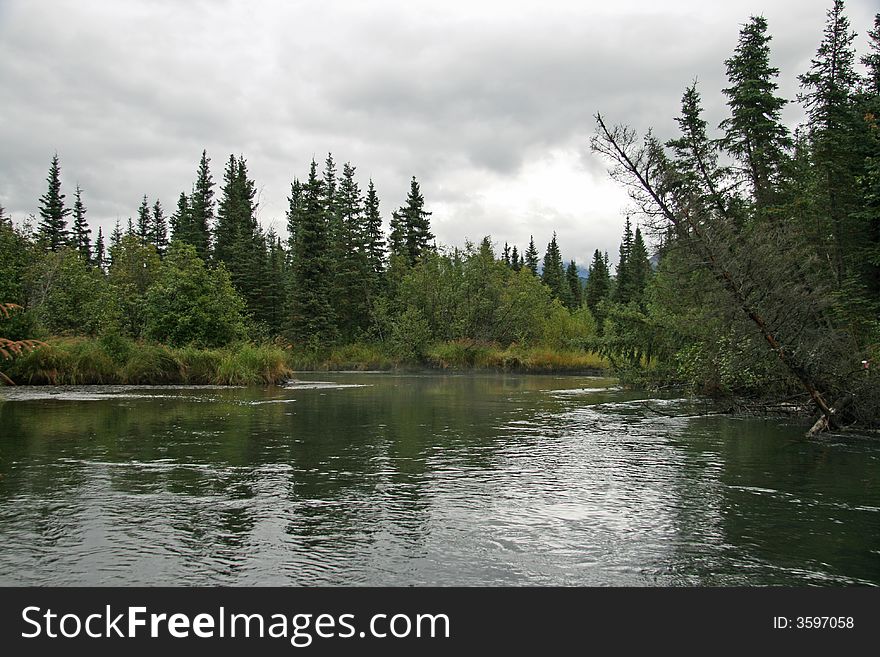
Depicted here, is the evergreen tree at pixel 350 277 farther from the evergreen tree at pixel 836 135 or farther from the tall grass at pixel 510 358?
the evergreen tree at pixel 836 135

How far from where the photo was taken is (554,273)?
340 feet

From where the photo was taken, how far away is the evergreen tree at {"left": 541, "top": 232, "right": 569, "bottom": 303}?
10069 centimetres

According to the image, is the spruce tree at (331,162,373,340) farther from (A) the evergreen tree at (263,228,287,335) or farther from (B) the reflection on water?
(B) the reflection on water

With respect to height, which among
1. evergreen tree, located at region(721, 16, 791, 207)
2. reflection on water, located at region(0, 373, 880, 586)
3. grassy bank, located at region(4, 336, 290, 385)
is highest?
evergreen tree, located at region(721, 16, 791, 207)

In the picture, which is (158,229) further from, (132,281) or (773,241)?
(773,241)

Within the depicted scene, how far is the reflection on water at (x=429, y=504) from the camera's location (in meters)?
6.62

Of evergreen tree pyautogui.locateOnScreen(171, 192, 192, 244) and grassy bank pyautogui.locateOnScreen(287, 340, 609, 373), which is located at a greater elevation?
evergreen tree pyautogui.locateOnScreen(171, 192, 192, 244)

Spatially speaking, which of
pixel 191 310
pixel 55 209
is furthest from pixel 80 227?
pixel 191 310

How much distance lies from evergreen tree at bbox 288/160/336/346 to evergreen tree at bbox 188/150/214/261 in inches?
623

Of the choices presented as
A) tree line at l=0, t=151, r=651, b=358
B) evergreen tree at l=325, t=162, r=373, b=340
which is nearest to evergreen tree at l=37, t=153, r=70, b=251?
tree line at l=0, t=151, r=651, b=358

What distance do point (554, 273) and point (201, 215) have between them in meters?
50.5
